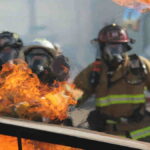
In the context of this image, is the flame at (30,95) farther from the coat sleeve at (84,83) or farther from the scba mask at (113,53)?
the scba mask at (113,53)

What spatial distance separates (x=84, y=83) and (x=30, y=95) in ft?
2.12

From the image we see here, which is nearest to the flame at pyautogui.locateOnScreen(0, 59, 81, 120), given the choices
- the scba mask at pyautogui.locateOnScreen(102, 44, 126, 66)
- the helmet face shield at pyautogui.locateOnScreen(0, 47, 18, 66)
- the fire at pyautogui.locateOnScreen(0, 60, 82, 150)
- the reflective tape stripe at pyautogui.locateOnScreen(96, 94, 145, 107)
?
the fire at pyautogui.locateOnScreen(0, 60, 82, 150)

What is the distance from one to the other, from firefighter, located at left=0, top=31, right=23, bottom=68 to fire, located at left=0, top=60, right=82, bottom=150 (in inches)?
9.4

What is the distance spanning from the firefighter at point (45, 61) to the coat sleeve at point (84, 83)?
6.5 inches

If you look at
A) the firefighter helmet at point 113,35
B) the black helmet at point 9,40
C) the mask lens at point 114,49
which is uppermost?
the firefighter helmet at point 113,35

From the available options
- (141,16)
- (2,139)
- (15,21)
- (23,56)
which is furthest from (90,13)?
(2,139)

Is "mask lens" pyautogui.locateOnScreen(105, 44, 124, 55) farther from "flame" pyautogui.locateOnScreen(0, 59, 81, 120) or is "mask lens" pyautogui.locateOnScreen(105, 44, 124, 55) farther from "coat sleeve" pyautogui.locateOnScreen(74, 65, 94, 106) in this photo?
"flame" pyautogui.locateOnScreen(0, 59, 81, 120)

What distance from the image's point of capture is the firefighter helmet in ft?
14.7

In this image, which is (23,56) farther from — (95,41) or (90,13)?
(90,13)

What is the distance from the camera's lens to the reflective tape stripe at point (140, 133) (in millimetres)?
4414

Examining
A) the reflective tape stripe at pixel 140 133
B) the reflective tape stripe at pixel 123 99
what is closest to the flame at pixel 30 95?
the reflective tape stripe at pixel 123 99

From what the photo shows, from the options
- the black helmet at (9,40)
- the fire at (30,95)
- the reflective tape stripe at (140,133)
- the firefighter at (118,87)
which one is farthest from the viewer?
the black helmet at (9,40)

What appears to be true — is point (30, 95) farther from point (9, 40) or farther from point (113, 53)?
point (9, 40)

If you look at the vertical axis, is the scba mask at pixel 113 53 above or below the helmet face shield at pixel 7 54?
above
